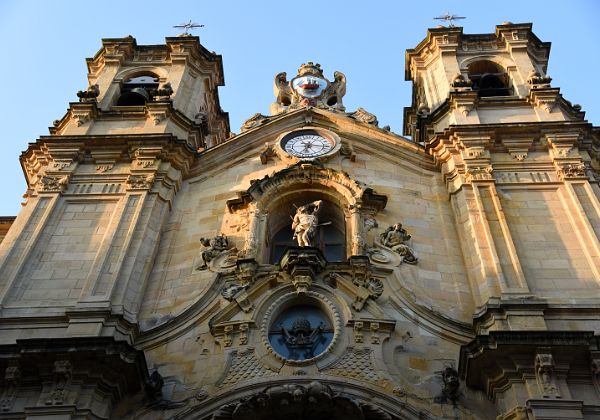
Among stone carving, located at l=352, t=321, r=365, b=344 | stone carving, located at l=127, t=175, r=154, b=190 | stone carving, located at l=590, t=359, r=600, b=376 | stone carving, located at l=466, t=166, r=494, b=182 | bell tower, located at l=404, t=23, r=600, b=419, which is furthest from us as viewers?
stone carving, located at l=127, t=175, r=154, b=190

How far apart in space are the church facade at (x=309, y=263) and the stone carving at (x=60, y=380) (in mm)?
21

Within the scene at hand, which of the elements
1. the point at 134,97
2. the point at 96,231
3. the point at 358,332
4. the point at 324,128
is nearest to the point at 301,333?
the point at 358,332

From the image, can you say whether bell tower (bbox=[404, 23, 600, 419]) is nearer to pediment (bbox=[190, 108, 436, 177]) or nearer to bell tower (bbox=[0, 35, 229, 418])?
pediment (bbox=[190, 108, 436, 177])

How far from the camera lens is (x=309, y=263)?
523 inches

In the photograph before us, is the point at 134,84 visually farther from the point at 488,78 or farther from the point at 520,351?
the point at 520,351

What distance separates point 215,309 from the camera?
13414mm

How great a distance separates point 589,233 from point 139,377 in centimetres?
928

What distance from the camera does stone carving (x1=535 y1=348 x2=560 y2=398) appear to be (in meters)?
10.7

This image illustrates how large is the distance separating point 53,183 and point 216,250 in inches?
182

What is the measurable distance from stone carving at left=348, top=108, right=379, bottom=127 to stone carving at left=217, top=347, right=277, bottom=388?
9.15m

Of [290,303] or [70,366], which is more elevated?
[290,303]

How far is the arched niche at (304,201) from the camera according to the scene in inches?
604

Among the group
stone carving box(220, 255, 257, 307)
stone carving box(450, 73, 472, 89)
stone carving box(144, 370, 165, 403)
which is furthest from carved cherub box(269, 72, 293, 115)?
stone carving box(144, 370, 165, 403)

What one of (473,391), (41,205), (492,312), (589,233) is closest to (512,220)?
→ (589,233)
